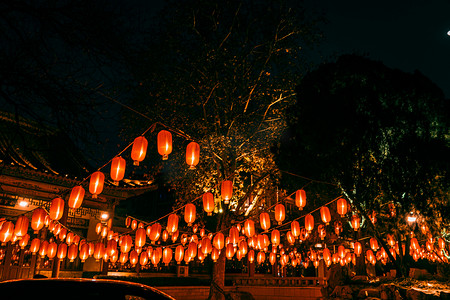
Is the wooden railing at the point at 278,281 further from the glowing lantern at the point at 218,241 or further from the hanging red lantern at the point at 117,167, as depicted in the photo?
the hanging red lantern at the point at 117,167

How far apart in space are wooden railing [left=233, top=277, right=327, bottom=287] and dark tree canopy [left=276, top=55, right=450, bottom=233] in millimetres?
12532

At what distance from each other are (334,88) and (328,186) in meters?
3.04

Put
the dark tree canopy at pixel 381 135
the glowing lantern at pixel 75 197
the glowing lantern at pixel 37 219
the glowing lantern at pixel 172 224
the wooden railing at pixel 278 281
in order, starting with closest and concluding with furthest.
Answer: the dark tree canopy at pixel 381 135
the glowing lantern at pixel 75 197
the glowing lantern at pixel 37 219
the glowing lantern at pixel 172 224
the wooden railing at pixel 278 281

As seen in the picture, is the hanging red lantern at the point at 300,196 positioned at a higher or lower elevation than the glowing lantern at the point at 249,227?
higher

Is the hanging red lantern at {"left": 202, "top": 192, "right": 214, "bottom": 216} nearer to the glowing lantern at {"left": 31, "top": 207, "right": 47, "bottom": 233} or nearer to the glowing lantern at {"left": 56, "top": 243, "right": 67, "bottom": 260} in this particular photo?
the glowing lantern at {"left": 31, "top": 207, "right": 47, "bottom": 233}

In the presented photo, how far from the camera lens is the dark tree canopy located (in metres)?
7.14

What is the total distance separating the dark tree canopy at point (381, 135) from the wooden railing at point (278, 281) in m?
12.5

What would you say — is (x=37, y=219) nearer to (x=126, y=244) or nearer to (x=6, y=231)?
(x=6, y=231)

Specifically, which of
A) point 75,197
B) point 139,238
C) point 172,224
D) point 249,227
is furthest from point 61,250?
point 249,227

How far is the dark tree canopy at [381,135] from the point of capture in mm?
7137

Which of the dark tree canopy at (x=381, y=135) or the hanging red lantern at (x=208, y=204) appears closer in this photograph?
the dark tree canopy at (x=381, y=135)

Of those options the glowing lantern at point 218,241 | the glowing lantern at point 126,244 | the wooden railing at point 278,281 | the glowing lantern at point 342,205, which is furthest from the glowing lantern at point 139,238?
the wooden railing at point 278,281

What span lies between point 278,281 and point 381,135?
597 inches

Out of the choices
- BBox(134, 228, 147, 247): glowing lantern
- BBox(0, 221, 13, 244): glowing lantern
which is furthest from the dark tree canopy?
BBox(0, 221, 13, 244): glowing lantern
